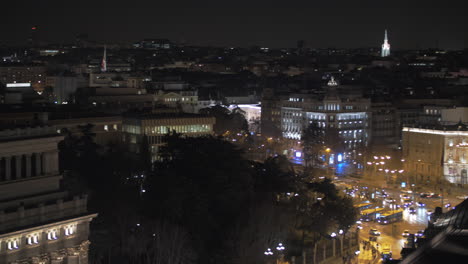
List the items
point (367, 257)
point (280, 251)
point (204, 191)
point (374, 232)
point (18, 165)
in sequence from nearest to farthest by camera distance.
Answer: point (18, 165), point (280, 251), point (204, 191), point (367, 257), point (374, 232)

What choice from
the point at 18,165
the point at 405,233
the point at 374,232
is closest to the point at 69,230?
the point at 18,165

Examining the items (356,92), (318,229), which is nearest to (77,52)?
(356,92)

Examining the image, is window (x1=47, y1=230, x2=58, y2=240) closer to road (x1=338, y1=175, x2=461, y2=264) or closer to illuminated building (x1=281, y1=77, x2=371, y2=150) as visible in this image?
road (x1=338, y1=175, x2=461, y2=264)

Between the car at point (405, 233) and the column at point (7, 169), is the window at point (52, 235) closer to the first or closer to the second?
the column at point (7, 169)

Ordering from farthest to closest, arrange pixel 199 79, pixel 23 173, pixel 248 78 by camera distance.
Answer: pixel 248 78 < pixel 199 79 < pixel 23 173

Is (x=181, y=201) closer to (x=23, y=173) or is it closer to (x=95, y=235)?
(x=95, y=235)

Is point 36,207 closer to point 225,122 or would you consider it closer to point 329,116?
point 225,122

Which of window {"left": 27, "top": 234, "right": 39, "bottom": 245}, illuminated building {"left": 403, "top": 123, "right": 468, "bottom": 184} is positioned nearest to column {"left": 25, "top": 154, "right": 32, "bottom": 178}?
window {"left": 27, "top": 234, "right": 39, "bottom": 245}
